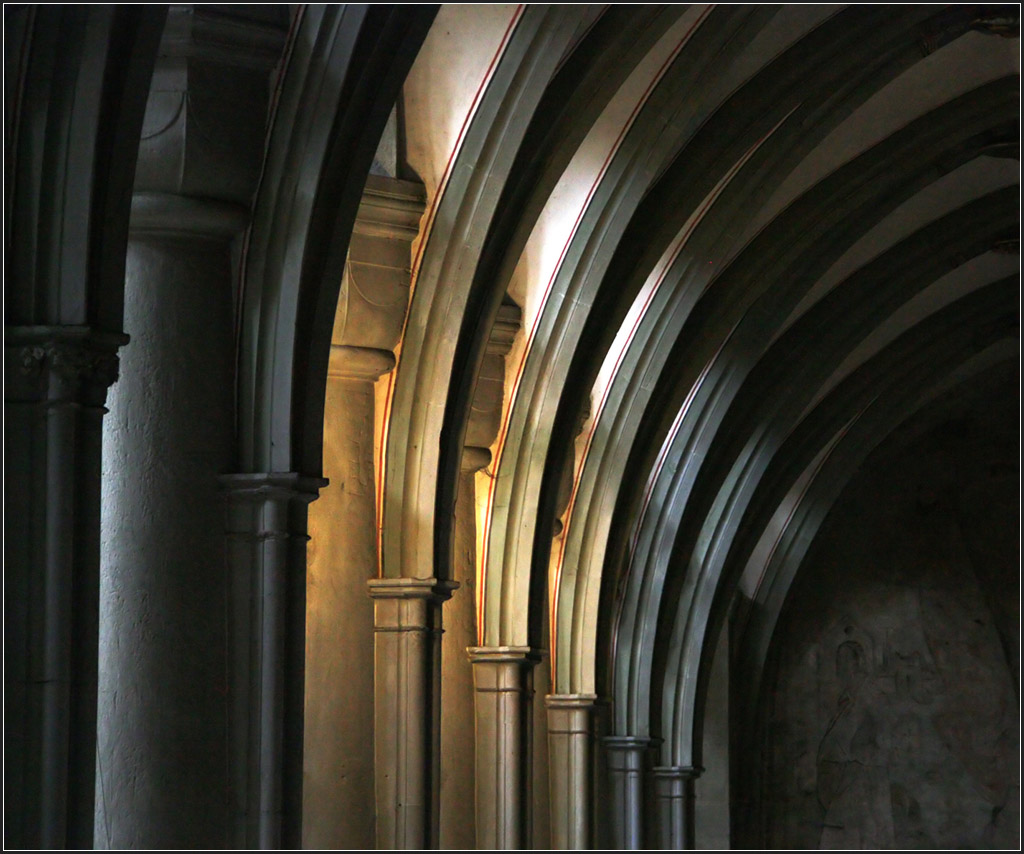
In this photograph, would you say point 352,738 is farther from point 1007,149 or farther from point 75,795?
point 1007,149

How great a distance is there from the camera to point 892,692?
20.8 metres

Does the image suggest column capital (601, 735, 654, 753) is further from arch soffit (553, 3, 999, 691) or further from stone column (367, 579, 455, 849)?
stone column (367, 579, 455, 849)

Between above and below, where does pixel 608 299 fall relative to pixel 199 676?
above

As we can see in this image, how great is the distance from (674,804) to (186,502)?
11119mm

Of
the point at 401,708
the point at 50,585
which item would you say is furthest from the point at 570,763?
the point at 50,585

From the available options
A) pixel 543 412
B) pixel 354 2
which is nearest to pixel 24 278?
pixel 354 2

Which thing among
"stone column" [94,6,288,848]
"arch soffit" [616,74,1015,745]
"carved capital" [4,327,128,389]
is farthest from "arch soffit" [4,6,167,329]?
"arch soffit" [616,74,1015,745]

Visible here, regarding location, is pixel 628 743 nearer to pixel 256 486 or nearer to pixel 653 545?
pixel 653 545

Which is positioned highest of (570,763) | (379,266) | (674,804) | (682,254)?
(682,254)

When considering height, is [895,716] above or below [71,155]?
below

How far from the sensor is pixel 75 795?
489 centimetres

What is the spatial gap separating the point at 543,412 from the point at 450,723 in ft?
6.79

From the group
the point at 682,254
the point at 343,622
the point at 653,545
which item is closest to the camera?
the point at 343,622

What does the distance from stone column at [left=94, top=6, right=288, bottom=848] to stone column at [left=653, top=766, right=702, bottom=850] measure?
10449 millimetres
